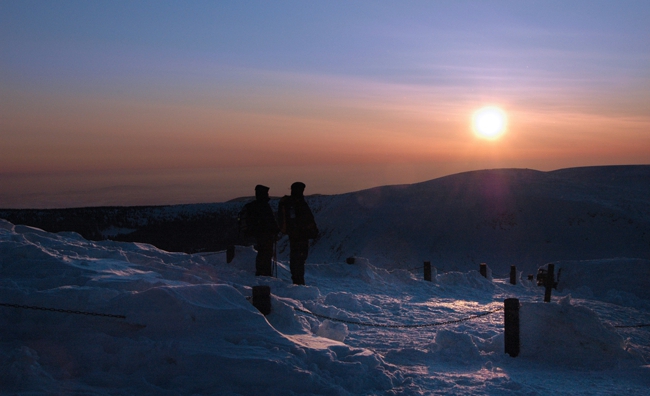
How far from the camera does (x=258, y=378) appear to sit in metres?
5.89

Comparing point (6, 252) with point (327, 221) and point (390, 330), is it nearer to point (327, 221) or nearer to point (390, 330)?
point (390, 330)

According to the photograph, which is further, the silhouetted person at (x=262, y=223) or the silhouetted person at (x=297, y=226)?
the silhouetted person at (x=297, y=226)

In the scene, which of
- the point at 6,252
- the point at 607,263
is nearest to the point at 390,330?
the point at 6,252

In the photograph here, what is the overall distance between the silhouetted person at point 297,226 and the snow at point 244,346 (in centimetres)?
242

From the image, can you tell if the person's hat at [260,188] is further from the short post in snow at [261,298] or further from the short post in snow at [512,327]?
the short post in snow at [512,327]

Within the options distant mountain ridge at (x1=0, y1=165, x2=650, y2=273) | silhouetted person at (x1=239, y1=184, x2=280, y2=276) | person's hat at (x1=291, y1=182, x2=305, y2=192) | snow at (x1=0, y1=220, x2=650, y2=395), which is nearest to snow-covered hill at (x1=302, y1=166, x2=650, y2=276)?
distant mountain ridge at (x1=0, y1=165, x2=650, y2=273)

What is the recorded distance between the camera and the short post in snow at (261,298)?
765cm

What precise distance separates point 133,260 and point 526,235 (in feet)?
108

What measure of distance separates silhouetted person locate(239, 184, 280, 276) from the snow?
2467 mm

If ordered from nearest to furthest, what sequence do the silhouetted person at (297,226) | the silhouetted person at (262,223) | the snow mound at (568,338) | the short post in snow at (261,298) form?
the short post in snow at (261,298)
the snow mound at (568,338)
the silhouetted person at (262,223)
the silhouetted person at (297,226)

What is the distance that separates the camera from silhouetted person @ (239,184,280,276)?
44.3 feet

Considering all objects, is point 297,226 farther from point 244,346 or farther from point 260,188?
point 244,346

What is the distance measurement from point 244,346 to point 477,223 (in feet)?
126

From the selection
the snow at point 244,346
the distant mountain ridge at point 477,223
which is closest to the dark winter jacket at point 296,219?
the snow at point 244,346
